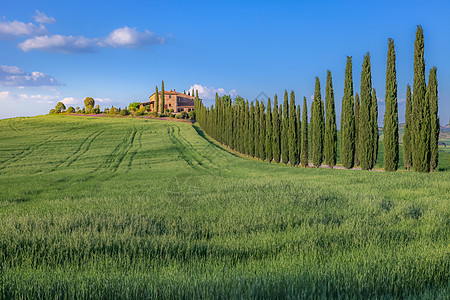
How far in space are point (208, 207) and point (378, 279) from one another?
5665 millimetres

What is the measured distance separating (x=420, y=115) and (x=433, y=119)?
5.12 ft

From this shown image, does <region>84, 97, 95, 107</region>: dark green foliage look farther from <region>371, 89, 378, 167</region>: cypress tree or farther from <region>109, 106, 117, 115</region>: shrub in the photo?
<region>371, 89, 378, 167</region>: cypress tree

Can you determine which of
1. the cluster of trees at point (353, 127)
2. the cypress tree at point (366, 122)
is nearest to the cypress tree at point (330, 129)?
the cluster of trees at point (353, 127)

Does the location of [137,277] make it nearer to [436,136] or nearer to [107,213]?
[107,213]

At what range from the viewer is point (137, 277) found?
3.86 m

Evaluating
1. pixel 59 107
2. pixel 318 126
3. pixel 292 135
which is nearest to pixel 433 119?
pixel 318 126

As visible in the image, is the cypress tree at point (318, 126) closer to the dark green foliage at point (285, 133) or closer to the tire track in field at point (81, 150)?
the dark green foliage at point (285, 133)

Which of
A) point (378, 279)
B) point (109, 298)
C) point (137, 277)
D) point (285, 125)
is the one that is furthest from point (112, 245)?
point (285, 125)

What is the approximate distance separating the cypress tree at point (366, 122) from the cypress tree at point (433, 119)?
14.4ft

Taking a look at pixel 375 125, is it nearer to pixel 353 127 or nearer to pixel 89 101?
pixel 353 127

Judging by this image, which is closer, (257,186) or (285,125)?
(257,186)

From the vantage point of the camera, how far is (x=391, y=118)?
24328mm

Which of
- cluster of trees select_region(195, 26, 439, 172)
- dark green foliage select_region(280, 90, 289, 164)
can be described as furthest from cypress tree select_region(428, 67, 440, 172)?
dark green foliage select_region(280, 90, 289, 164)

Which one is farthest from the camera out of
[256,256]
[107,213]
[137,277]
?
[107,213]
